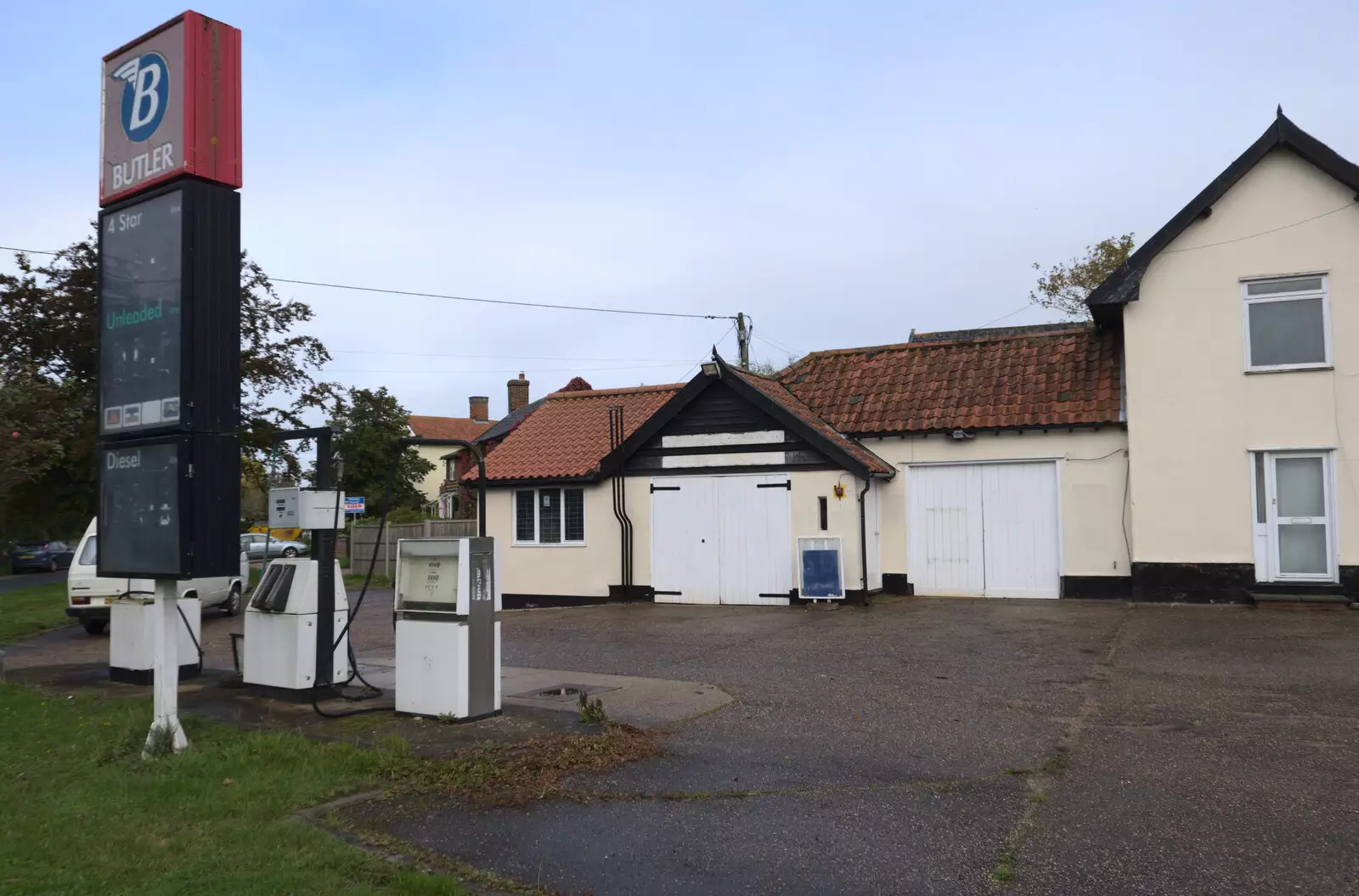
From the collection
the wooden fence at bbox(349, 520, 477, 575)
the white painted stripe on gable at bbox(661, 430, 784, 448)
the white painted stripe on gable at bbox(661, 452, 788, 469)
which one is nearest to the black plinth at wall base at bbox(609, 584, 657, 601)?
the white painted stripe on gable at bbox(661, 452, 788, 469)

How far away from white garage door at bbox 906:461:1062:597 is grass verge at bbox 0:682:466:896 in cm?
1255

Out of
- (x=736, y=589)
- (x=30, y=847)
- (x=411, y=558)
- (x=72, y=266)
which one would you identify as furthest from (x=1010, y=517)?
(x=72, y=266)


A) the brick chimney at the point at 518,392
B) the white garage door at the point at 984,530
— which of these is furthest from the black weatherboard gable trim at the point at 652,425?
the brick chimney at the point at 518,392

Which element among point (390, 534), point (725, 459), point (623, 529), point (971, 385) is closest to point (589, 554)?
point (623, 529)

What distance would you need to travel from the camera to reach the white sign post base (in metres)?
7.62

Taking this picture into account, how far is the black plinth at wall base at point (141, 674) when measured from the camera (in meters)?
11.4

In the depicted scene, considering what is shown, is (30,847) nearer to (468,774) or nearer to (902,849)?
(468,774)

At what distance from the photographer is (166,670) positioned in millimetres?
7762

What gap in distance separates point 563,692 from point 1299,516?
39.4 ft

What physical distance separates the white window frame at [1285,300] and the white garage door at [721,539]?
7.58 m

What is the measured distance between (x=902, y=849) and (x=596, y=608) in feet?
43.5

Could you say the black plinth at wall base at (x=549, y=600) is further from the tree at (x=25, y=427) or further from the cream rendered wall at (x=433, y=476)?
the cream rendered wall at (x=433, y=476)

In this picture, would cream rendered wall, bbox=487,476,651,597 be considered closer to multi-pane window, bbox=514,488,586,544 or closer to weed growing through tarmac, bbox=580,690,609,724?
multi-pane window, bbox=514,488,586,544

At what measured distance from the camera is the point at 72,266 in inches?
1084
